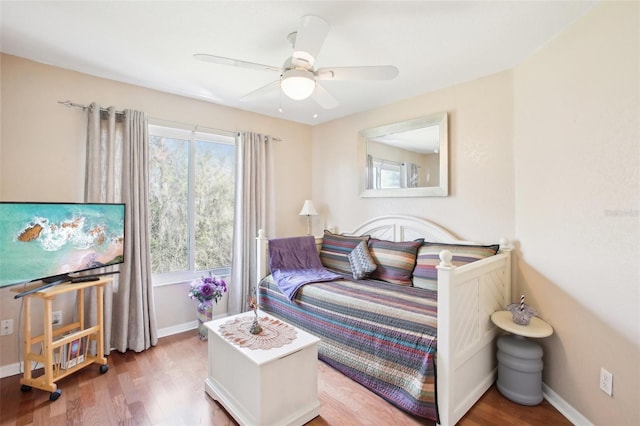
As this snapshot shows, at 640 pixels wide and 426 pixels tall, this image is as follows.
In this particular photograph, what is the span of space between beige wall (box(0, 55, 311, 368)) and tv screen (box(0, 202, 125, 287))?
0.38 meters

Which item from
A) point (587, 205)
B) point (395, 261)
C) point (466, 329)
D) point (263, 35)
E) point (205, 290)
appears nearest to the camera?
point (587, 205)

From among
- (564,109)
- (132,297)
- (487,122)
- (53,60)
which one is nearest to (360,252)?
(487,122)

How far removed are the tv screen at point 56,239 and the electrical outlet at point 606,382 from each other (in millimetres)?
3438

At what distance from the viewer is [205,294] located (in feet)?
9.68

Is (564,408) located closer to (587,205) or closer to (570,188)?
(587,205)

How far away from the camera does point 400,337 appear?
6.26 feet

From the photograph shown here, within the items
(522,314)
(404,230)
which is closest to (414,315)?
(522,314)

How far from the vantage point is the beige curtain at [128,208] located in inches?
101

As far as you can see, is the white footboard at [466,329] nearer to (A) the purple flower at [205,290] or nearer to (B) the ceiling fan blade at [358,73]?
(B) the ceiling fan blade at [358,73]

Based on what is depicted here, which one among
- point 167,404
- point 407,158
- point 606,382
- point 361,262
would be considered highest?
point 407,158

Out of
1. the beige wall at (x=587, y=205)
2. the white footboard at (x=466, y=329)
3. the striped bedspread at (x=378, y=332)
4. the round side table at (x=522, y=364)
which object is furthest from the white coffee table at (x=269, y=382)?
the beige wall at (x=587, y=205)

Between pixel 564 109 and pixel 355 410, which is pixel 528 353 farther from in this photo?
pixel 564 109

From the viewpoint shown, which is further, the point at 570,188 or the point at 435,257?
the point at 435,257

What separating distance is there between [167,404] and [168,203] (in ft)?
6.23
